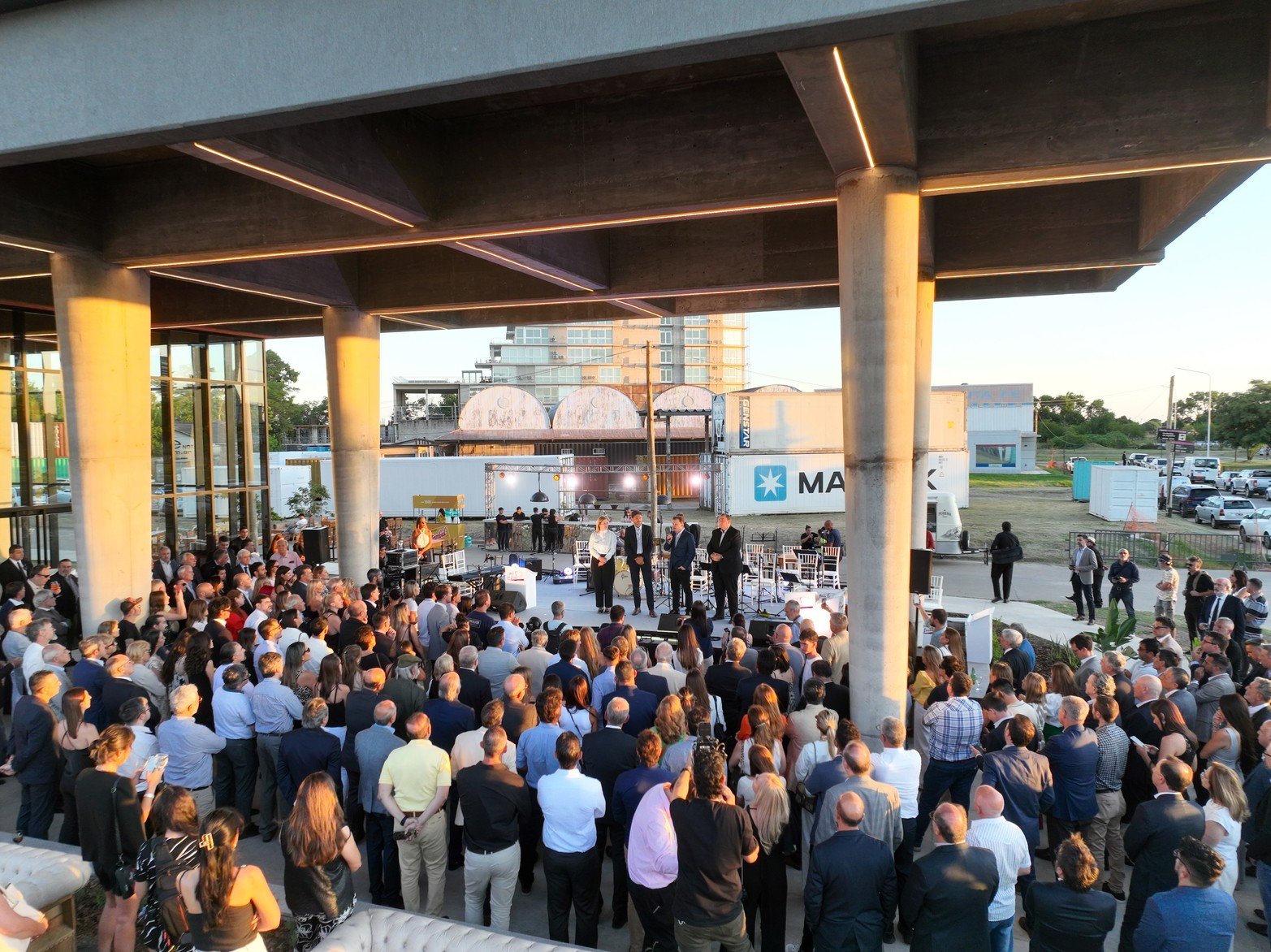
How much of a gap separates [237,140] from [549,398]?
258 feet

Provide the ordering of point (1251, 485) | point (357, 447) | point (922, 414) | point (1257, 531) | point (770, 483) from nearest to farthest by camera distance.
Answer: point (922, 414) → point (357, 447) → point (1257, 531) → point (770, 483) → point (1251, 485)

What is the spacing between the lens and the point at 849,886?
12.7 feet

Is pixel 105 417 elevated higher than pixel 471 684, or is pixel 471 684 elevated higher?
pixel 105 417

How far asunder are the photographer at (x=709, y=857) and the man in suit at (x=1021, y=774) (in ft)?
5.98

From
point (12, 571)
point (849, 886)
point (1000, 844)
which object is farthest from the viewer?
point (12, 571)

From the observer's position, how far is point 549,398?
84000mm

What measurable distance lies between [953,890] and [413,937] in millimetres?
2731

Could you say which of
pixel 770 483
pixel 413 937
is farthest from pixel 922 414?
pixel 770 483

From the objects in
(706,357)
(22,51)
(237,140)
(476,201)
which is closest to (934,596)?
(476,201)

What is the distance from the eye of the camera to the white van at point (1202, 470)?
41625 mm

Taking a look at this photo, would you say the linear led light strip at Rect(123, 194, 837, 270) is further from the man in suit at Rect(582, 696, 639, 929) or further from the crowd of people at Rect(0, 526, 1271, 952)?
the man in suit at Rect(582, 696, 639, 929)

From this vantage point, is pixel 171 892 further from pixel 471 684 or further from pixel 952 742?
pixel 952 742

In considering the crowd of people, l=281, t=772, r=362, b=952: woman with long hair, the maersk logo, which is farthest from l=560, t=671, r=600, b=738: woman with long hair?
the maersk logo

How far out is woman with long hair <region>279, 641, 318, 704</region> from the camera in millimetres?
6219
